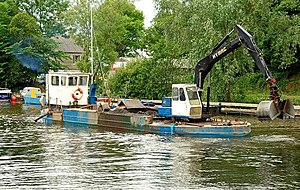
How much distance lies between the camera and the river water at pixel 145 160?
18734 mm

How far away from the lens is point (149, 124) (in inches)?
1233

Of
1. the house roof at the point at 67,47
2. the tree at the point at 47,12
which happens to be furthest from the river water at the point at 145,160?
the house roof at the point at 67,47

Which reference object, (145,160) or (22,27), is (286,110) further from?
(22,27)

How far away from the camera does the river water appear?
61.5 ft

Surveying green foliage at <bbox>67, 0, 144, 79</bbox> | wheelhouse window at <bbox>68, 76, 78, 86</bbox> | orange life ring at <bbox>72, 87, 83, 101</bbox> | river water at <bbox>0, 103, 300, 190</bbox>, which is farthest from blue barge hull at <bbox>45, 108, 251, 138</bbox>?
green foliage at <bbox>67, 0, 144, 79</bbox>

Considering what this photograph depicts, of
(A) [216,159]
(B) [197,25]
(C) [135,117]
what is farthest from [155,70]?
(A) [216,159]

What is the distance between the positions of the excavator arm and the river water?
1.81 m

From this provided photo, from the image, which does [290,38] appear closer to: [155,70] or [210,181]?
[155,70]

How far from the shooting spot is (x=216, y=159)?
2311 centimetres

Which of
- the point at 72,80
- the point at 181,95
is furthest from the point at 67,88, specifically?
the point at 181,95

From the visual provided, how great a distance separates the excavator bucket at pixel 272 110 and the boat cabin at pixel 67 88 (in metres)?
18.6

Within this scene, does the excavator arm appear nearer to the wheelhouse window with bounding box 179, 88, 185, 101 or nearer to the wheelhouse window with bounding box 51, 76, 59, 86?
the wheelhouse window with bounding box 179, 88, 185, 101

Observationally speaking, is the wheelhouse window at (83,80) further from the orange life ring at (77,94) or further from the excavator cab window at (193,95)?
the excavator cab window at (193,95)

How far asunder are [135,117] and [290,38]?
15.9 metres
